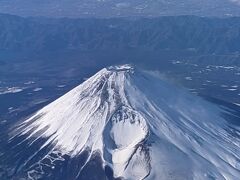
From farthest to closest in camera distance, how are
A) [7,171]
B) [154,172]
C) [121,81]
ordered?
[121,81] → [7,171] → [154,172]

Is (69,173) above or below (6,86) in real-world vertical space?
above

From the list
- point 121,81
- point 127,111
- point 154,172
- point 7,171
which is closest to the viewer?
point 154,172

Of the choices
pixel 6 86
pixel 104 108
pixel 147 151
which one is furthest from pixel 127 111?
pixel 6 86

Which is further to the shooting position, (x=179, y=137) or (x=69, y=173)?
(x=179, y=137)

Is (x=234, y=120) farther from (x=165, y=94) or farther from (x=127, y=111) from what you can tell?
(x=127, y=111)

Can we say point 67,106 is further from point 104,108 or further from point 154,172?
point 154,172

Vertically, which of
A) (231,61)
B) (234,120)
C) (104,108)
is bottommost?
(231,61)

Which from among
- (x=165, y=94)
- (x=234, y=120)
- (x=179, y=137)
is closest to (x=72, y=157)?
(x=179, y=137)
